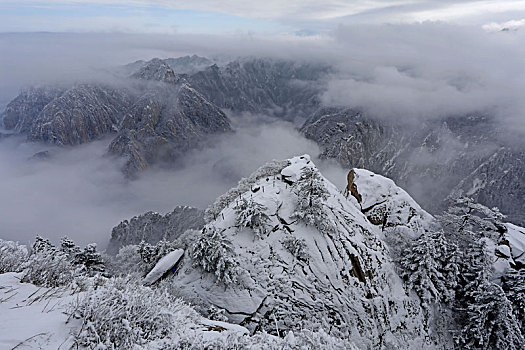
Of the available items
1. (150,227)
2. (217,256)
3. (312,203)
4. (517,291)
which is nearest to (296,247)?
(312,203)

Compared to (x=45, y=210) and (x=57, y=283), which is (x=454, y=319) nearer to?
(x=57, y=283)

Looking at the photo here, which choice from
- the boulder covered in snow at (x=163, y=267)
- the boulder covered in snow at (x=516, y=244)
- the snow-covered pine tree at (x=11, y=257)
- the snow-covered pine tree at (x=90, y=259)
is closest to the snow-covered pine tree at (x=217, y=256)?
the boulder covered in snow at (x=163, y=267)

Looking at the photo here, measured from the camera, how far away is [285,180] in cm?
2748

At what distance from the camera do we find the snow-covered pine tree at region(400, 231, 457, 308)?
74.2ft

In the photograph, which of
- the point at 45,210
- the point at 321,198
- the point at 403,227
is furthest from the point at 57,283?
the point at 45,210

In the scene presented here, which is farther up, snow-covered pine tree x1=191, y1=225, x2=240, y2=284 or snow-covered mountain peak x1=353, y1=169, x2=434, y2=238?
snow-covered pine tree x1=191, y1=225, x2=240, y2=284

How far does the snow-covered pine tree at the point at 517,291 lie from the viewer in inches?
876

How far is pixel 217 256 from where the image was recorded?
19375 mm

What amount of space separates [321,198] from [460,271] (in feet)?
44.6

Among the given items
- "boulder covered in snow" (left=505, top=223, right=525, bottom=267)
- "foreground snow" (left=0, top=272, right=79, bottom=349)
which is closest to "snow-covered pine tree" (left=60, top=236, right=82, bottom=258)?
"foreground snow" (left=0, top=272, right=79, bottom=349)

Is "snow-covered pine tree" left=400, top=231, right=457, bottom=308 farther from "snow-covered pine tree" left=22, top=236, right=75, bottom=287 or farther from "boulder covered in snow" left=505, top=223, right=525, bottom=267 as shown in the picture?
"snow-covered pine tree" left=22, top=236, right=75, bottom=287

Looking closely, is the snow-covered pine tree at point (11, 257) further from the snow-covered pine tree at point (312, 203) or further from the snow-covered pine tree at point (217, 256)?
the snow-covered pine tree at point (312, 203)

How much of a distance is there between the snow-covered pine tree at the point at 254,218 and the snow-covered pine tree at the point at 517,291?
19875 millimetres

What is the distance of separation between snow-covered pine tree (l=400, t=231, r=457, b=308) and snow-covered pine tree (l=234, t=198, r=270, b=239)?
12.0m
